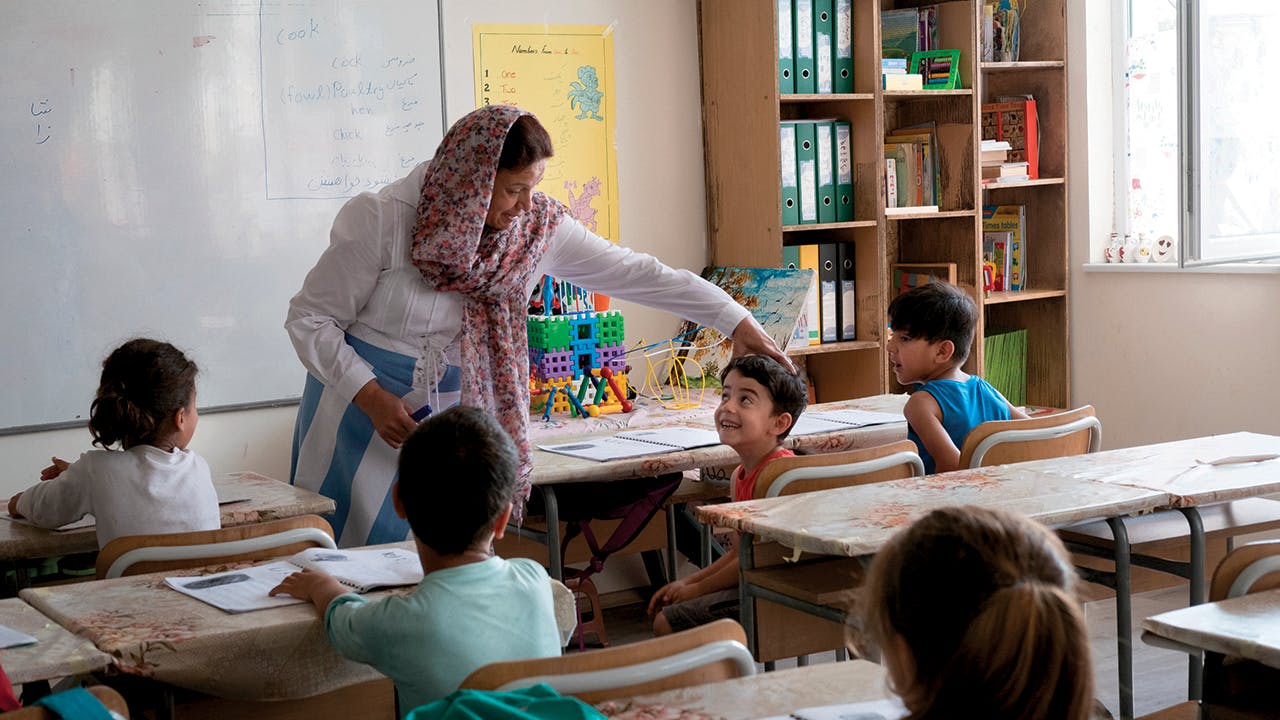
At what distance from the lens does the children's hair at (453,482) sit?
172 cm

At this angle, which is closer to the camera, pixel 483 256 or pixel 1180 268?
pixel 483 256

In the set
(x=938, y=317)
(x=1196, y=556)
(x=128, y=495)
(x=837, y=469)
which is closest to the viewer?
(x=128, y=495)

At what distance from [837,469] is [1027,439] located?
0.53 m

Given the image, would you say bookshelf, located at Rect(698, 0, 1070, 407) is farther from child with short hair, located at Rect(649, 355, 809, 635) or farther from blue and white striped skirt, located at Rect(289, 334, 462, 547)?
A: blue and white striped skirt, located at Rect(289, 334, 462, 547)

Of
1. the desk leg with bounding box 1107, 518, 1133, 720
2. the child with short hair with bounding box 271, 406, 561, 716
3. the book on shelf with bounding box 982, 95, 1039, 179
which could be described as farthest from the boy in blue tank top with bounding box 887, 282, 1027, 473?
the book on shelf with bounding box 982, 95, 1039, 179

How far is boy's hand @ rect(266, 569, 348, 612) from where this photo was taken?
5.95 ft

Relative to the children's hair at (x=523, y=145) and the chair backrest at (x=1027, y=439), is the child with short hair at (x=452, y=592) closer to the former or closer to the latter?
the children's hair at (x=523, y=145)

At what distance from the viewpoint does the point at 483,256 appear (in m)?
2.81

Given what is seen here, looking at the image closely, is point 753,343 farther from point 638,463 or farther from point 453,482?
point 453,482

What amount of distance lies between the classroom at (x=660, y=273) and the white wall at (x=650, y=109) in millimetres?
11

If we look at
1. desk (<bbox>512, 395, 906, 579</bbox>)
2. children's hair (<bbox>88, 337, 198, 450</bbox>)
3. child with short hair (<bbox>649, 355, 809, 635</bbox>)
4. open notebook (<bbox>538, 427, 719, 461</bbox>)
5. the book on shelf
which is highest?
the book on shelf

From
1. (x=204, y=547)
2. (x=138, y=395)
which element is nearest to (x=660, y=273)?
(x=138, y=395)

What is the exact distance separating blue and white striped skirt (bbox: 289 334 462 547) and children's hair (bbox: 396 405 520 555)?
111 centimetres

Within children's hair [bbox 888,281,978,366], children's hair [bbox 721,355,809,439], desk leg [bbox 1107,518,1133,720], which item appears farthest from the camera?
children's hair [bbox 888,281,978,366]
